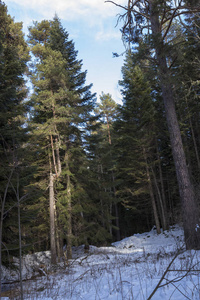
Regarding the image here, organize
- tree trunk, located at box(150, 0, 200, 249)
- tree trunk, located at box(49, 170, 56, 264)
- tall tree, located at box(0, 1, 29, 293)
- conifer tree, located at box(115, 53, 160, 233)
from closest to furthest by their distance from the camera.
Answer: tall tree, located at box(0, 1, 29, 293), tree trunk, located at box(150, 0, 200, 249), tree trunk, located at box(49, 170, 56, 264), conifer tree, located at box(115, 53, 160, 233)

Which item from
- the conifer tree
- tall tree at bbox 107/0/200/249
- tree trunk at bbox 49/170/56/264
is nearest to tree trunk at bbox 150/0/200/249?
tall tree at bbox 107/0/200/249

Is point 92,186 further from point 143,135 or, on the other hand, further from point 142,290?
point 142,290

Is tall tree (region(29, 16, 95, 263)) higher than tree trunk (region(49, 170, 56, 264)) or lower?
higher

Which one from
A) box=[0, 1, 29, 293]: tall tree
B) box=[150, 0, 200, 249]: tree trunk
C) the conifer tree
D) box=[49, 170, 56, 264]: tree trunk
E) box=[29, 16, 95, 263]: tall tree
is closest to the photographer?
box=[0, 1, 29, 293]: tall tree

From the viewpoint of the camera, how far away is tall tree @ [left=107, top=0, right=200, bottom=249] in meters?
7.51

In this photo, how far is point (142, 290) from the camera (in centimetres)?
299

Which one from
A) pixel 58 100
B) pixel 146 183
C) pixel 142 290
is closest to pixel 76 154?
pixel 58 100

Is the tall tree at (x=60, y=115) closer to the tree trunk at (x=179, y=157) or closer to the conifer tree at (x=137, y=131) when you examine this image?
the conifer tree at (x=137, y=131)

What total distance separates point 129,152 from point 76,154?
5656 millimetres

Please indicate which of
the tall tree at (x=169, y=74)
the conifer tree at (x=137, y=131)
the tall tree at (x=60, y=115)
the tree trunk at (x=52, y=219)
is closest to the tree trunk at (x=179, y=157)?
the tall tree at (x=169, y=74)

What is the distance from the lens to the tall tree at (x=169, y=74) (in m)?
7.51

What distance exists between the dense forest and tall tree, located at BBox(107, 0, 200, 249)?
0.04 m

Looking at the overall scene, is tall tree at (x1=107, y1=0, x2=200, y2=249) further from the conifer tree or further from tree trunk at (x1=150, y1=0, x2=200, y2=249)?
the conifer tree

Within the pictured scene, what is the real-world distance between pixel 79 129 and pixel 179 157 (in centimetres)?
788
